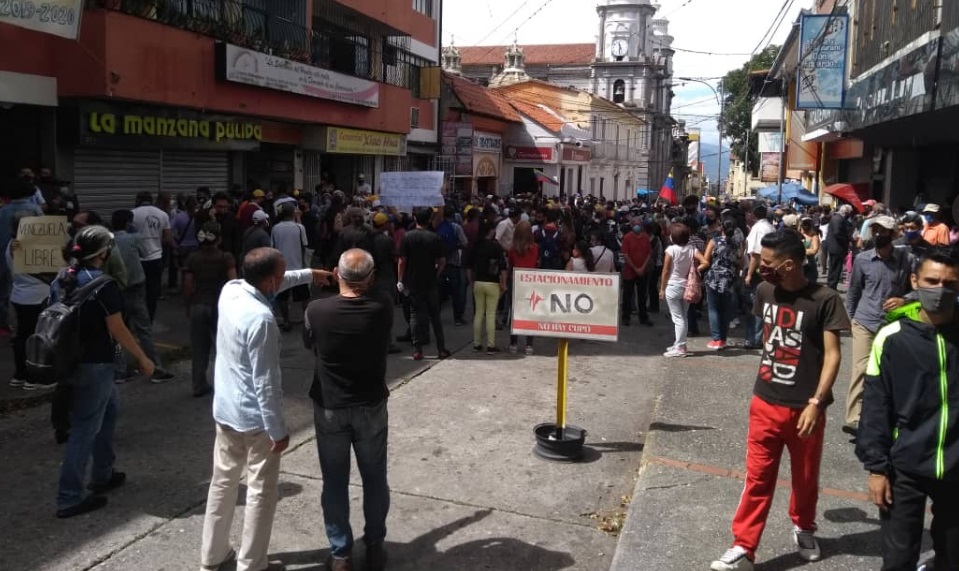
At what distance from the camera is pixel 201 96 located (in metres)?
14.2

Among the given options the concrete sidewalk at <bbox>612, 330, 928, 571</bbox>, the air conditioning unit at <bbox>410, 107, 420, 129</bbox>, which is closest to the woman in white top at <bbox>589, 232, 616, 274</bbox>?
the concrete sidewalk at <bbox>612, 330, 928, 571</bbox>

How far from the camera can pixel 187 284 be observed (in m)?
7.56

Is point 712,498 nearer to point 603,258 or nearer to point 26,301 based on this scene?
point 603,258

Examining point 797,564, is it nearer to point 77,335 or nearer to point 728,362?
point 77,335

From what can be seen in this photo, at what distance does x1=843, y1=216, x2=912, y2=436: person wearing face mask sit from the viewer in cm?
668

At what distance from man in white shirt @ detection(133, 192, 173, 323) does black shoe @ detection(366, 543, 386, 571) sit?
20.5 feet

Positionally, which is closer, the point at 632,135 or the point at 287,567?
the point at 287,567

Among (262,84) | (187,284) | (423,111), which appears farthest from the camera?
Answer: (423,111)

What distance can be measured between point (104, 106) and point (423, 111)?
14.8 m

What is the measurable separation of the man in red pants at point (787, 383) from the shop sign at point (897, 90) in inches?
346

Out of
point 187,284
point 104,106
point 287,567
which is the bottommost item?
point 287,567

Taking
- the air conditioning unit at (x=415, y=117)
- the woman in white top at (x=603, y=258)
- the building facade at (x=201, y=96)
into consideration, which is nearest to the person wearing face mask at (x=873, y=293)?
the woman in white top at (x=603, y=258)

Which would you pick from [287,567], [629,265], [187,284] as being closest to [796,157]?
[629,265]

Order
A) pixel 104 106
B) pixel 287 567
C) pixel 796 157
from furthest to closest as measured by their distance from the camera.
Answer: pixel 796 157 → pixel 104 106 → pixel 287 567
